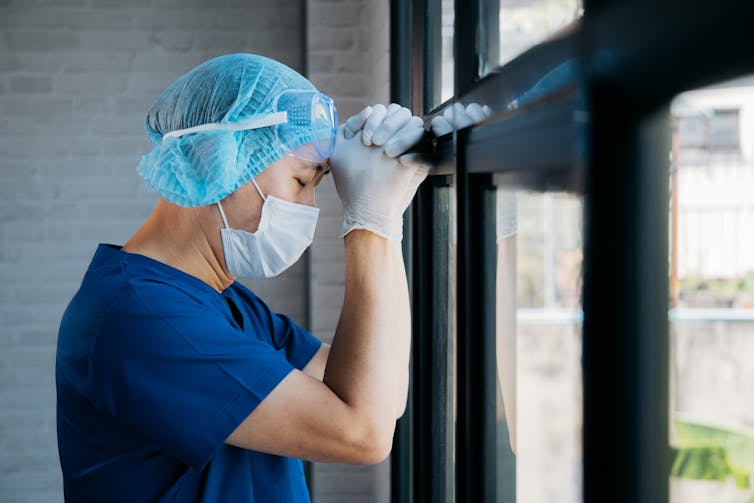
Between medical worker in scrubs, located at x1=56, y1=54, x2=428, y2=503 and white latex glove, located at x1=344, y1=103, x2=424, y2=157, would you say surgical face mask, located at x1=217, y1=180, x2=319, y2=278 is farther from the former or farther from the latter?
white latex glove, located at x1=344, y1=103, x2=424, y2=157

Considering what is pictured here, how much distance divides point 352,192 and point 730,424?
0.76 m

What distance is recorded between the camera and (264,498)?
1.17 metres

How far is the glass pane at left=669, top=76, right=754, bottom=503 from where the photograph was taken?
49 centimetres

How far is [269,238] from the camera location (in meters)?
1.20

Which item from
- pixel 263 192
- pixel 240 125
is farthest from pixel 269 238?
pixel 240 125

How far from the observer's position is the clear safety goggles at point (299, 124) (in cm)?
116

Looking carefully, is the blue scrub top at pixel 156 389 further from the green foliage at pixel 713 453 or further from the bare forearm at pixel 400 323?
the green foliage at pixel 713 453

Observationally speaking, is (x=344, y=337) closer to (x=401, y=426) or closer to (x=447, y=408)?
(x=447, y=408)

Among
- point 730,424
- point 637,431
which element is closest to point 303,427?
point 637,431

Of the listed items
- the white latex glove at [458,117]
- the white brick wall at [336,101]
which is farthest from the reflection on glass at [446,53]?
the white brick wall at [336,101]

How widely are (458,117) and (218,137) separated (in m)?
0.35

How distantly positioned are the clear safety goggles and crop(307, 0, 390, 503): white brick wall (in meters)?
1.23

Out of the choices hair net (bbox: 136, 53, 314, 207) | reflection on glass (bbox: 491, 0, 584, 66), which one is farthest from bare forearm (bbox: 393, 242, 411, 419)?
reflection on glass (bbox: 491, 0, 584, 66)

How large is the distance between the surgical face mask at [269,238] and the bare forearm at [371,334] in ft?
0.29
